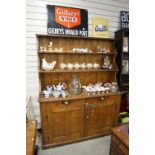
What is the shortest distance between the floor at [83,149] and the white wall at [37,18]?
2.55 feet

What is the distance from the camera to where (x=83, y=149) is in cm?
262

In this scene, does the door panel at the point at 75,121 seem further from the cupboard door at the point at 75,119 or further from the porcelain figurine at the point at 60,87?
the porcelain figurine at the point at 60,87

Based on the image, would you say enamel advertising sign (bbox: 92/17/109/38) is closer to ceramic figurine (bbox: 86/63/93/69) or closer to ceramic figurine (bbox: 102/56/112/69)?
ceramic figurine (bbox: 102/56/112/69)

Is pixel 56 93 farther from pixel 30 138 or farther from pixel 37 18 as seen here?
pixel 37 18

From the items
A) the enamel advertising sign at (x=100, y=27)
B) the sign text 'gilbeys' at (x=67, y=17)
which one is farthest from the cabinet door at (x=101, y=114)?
the sign text 'gilbeys' at (x=67, y=17)

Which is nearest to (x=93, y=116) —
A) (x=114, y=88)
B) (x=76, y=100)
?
(x=76, y=100)

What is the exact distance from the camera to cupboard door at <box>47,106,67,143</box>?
256 cm

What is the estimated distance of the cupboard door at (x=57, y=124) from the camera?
2.56 metres

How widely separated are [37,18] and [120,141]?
2.48 m
